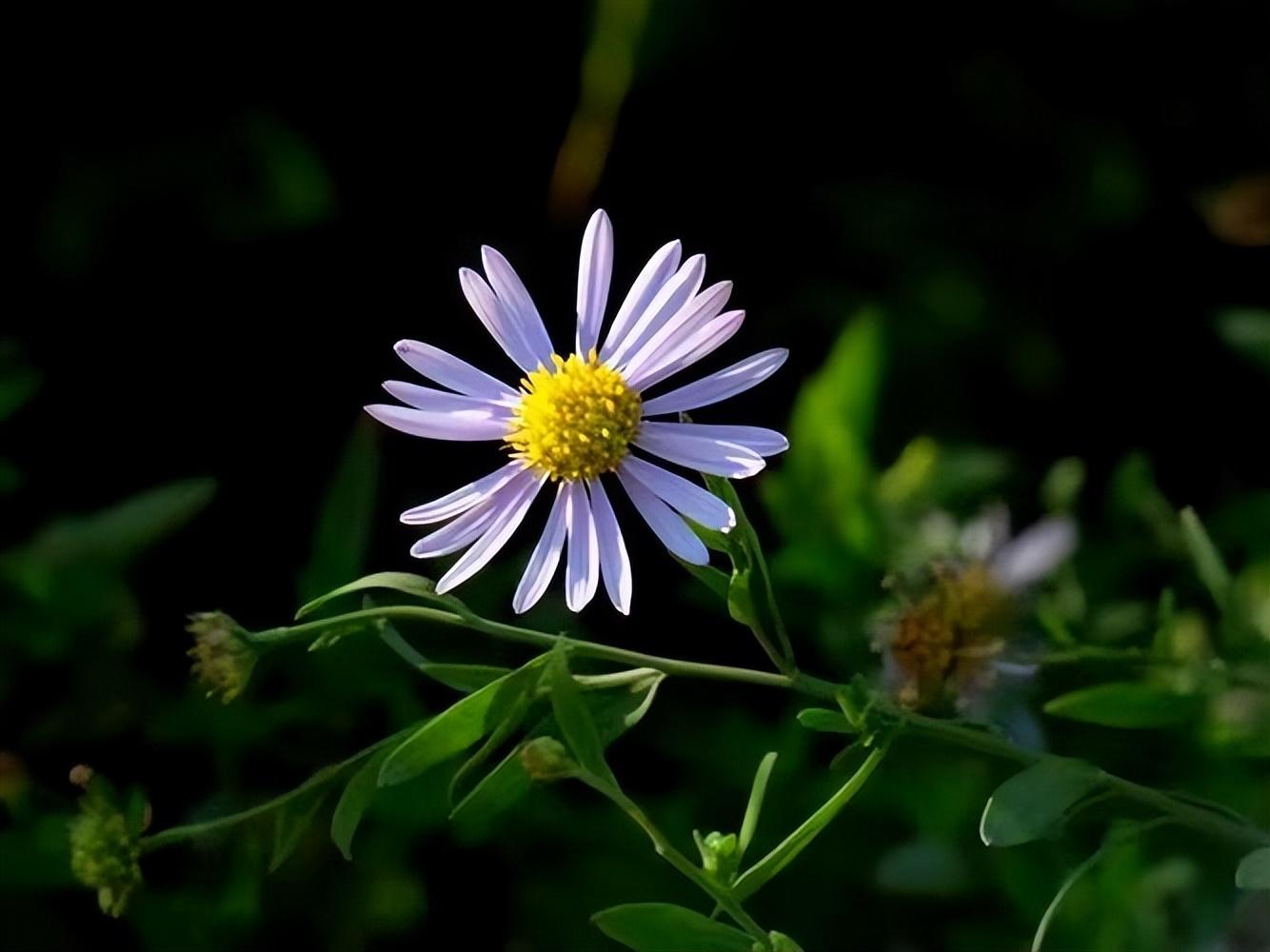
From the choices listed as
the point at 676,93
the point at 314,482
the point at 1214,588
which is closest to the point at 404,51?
the point at 676,93

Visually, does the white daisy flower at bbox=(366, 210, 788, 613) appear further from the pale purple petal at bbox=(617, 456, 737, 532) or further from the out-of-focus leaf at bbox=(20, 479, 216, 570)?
the out-of-focus leaf at bbox=(20, 479, 216, 570)

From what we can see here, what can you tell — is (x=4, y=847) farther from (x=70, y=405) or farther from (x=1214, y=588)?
(x=1214, y=588)

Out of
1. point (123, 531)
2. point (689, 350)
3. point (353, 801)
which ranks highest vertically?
point (689, 350)

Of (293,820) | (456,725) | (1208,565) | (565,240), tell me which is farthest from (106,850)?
(565,240)

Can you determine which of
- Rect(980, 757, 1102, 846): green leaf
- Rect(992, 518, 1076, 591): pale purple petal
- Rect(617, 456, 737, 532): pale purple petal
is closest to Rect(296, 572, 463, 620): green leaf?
Rect(617, 456, 737, 532): pale purple petal

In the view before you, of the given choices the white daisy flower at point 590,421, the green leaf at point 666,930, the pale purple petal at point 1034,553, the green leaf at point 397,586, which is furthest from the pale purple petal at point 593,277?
the pale purple petal at point 1034,553

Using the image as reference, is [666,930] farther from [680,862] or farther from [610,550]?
[610,550]
